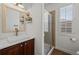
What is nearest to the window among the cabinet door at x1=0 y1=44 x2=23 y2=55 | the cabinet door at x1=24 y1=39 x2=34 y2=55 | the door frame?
the door frame

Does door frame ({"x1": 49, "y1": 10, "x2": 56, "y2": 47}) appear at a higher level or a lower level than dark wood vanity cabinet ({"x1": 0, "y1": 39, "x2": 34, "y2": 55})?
higher

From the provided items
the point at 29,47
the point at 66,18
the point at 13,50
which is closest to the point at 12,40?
the point at 13,50

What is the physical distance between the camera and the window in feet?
6.60

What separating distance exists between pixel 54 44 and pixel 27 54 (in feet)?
1.62

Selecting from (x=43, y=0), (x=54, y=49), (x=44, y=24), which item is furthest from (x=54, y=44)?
(x=43, y=0)

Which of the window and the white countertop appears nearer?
the white countertop

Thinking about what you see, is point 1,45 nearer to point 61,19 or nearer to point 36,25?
point 36,25

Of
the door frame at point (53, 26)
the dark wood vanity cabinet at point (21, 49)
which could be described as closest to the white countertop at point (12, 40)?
the dark wood vanity cabinet at point (21, 49)

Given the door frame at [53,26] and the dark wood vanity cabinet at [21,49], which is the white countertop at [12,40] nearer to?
the dark wood vanity cabinet at [21,49]

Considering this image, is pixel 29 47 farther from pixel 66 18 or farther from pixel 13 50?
pixel 66 18

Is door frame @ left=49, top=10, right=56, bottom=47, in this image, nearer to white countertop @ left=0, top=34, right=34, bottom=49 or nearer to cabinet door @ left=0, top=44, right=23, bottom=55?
white countertop @ left=0, top=34, right=34, bottom=49
